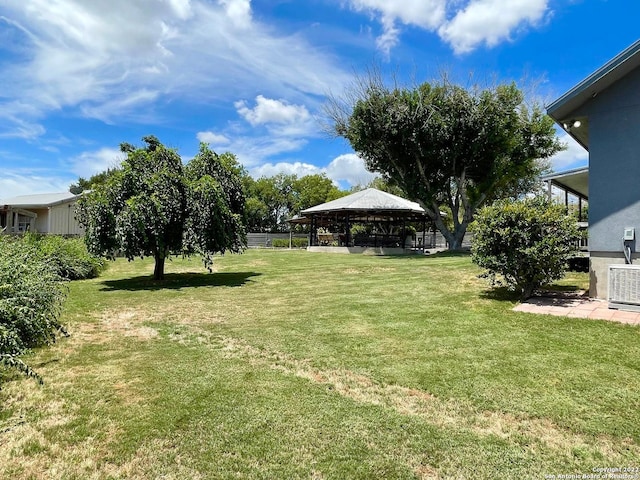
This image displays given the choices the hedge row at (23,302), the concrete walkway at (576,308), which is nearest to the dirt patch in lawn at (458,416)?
the hedge row at (23,302)

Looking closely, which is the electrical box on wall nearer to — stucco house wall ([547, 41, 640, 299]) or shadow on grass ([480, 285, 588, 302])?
stucco house wall ([547, 41, 640, 299])

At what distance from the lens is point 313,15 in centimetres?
1166

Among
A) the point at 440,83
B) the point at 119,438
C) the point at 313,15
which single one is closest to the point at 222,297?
the point at 119,438

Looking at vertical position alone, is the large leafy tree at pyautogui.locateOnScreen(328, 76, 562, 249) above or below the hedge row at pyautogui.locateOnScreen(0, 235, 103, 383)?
above

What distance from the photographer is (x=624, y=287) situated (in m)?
6.01

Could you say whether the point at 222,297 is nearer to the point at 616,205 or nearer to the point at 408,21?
the point at 616,205

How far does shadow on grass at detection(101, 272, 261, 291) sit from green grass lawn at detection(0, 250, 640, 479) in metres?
3.97

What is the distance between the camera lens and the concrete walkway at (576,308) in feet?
18.4

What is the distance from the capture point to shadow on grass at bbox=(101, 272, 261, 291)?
10391 mm

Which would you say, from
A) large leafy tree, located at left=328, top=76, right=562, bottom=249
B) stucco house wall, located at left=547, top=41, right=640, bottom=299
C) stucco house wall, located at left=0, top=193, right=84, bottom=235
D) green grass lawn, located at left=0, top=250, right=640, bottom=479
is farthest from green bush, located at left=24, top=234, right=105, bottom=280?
large leafy tree, located at left=328, top=76, right=562, bottom=249

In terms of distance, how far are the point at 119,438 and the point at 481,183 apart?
21.7 m

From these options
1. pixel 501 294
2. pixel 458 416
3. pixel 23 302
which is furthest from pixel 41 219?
pixel 458 416

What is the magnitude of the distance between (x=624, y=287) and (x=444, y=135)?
13919mm

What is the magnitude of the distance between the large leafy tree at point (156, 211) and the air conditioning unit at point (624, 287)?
28.1ft
